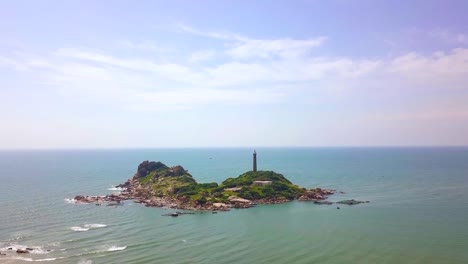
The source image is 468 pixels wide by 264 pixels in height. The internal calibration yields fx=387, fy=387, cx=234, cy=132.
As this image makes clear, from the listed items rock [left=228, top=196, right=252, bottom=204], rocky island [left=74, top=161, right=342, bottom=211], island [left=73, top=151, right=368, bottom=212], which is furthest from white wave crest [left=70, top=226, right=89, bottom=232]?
rock [left=228, top=196, right=252, bottom=204]

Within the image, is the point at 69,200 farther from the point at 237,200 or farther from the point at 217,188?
the point at 237,200

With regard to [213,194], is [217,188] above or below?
above

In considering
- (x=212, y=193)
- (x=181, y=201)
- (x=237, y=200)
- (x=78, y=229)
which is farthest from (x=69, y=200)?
(x=237, y=200)

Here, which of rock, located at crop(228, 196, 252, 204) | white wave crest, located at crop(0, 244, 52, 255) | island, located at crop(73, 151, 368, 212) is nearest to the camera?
white wave crest, located at crop(0, 244, 52, 255)

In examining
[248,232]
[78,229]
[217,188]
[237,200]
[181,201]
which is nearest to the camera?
[248,232]

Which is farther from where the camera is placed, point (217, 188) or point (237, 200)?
point (217, 188)

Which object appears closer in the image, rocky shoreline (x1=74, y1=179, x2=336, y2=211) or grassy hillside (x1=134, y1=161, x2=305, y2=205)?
rocky shoreline (x1=74, y1=179, x2=336, y2=211)

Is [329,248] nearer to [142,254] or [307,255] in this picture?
[307,255]

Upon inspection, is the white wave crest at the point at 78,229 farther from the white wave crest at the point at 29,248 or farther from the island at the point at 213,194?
the island at the point at 213,194

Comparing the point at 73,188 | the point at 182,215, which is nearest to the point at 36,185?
the point at 73,188

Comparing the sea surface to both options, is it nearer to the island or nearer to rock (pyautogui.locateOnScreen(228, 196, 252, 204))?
the island

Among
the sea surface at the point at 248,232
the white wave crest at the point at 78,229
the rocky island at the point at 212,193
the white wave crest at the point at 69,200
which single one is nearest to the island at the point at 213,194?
the rocky island at the point at 212,193
